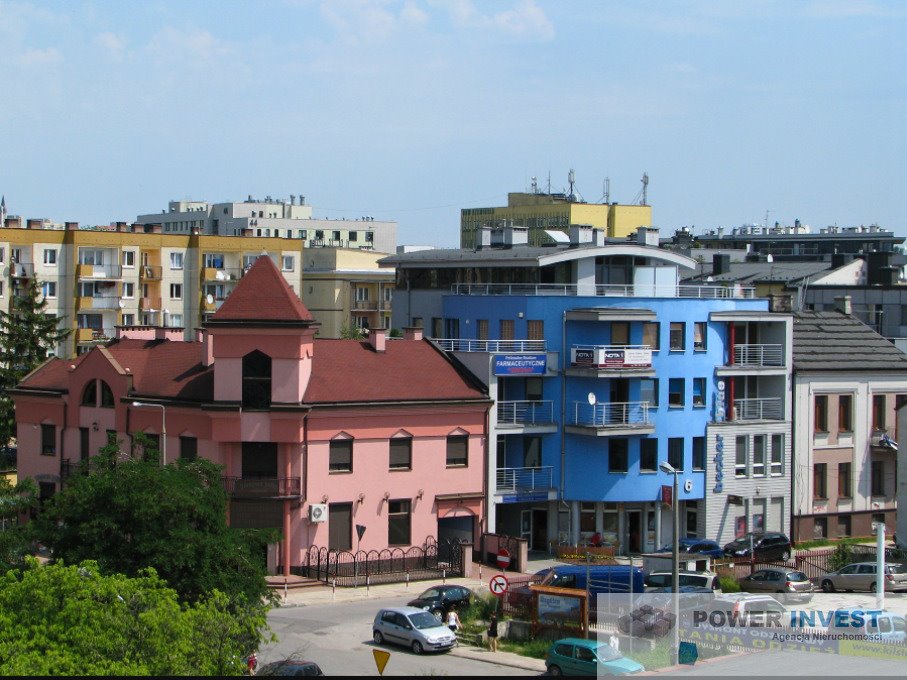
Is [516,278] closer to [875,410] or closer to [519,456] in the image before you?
[519,456]

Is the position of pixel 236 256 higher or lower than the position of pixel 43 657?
higher

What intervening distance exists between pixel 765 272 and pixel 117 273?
45299mm

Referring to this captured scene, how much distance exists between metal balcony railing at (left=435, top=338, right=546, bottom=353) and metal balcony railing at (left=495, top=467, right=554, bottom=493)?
18.0ft

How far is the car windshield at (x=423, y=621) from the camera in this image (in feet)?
155

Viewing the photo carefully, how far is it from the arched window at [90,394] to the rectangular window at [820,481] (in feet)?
112

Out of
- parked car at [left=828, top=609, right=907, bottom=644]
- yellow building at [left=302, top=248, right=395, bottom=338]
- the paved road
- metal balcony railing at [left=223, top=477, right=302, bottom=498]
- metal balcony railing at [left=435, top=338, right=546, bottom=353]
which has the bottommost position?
the paved road

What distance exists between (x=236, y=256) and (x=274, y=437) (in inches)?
1981

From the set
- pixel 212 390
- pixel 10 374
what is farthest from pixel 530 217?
pixel 212 390

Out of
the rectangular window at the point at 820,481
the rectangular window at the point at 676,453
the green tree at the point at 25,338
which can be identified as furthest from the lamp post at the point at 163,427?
the rectangular window at the point at 820,481

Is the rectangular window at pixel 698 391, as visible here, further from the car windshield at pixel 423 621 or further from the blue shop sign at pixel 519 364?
the car windshield at pixel 423 621

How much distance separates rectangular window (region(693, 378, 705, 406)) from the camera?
221 ft

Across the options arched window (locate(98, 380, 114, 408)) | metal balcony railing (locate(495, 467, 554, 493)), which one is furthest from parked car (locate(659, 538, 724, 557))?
arched window (locate(98, 380, 114, 408))

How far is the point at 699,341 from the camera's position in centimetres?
6756

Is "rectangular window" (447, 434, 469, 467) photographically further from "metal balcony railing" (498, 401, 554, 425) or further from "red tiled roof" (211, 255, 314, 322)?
"red tiled roof" (211, 255, 314, 322)
